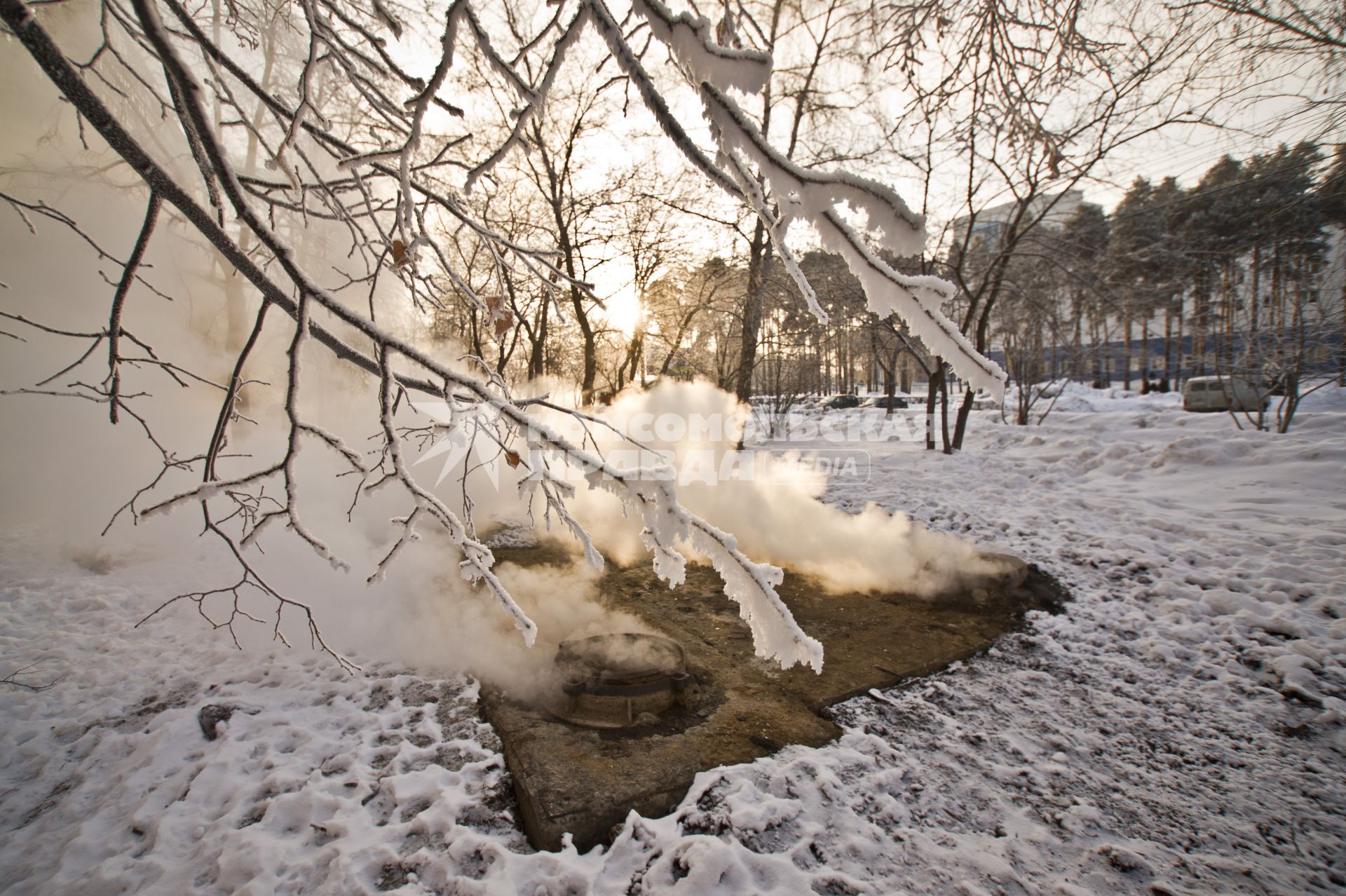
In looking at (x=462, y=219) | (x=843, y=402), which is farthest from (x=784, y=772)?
Answer: (x=843, y=402)

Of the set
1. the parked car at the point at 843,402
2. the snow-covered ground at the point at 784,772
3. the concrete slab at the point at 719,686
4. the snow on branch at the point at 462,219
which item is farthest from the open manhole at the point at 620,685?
the parked car at the point at 843,402

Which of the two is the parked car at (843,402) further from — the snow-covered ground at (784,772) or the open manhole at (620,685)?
the open manhole at (620,685)

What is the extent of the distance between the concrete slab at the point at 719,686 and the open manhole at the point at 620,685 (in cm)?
10

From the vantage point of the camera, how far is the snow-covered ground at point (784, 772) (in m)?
2.54

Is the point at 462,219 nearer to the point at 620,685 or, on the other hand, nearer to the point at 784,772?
the point at 620,685

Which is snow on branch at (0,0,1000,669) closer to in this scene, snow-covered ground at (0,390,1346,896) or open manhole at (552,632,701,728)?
snow-covered ground at (0,390,1346,896)

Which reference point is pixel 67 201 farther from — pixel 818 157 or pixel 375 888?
pixel 818 157

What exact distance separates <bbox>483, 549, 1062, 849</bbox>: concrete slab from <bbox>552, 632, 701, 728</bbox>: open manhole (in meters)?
0.10

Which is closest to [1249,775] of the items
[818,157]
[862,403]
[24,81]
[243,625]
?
[243,625]

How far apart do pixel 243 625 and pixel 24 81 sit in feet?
24.8

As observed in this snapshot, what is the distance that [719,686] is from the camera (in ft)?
13.5

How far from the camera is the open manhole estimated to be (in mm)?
3668

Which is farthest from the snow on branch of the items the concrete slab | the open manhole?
the open manhole

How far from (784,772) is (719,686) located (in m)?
1.04
